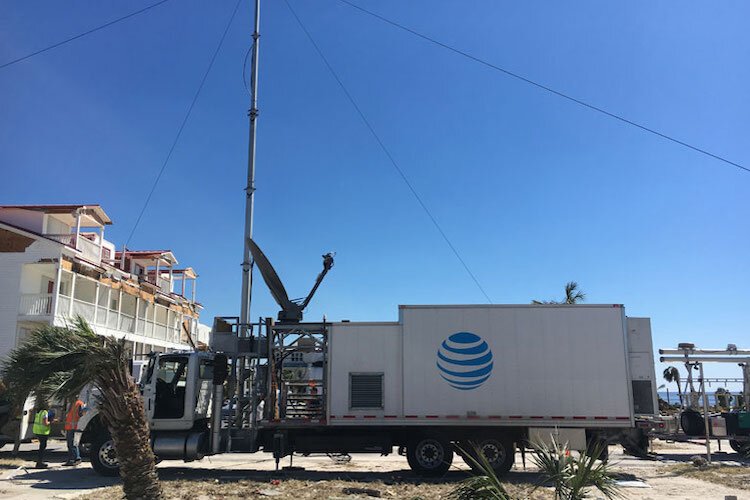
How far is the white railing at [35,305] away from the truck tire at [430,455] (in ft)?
67.2

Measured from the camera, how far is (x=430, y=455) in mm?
13344

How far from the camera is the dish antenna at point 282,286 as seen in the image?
1443cm

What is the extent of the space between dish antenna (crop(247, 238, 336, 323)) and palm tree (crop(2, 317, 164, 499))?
6.42 m

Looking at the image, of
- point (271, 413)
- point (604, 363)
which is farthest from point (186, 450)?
point (604, 363)

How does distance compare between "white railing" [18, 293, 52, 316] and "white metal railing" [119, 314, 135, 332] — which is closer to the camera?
"white railing" [18, 293, 52, 316]

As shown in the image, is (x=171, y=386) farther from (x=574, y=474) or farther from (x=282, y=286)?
(x=574, y=474)

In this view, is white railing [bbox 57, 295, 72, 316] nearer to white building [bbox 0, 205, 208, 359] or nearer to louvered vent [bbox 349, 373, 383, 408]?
white building [bbox 0, 205, 208, 359]

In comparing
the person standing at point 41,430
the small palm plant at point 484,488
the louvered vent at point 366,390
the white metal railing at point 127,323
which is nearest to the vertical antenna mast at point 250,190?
the louvered vent at point 366,390

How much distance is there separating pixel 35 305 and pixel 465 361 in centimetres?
2180

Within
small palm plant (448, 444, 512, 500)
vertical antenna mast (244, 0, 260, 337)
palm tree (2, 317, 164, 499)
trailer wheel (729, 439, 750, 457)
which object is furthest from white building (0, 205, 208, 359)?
trailer wheel (729, 439, 750, 457)

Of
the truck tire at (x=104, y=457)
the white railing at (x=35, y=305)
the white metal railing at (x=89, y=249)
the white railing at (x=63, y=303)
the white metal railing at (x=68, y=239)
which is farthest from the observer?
the white metal railing at (x=89, y=249)

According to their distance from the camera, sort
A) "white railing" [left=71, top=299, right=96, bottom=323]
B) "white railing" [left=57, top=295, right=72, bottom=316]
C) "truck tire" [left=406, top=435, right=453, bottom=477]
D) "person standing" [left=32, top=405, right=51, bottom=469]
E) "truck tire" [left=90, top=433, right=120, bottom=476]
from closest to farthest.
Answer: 1. "truck tire" [left=90, top=433, right=120, bottom=476]
2. "truck tire" [left=406, top=435, right=453, bottom=477]
3. "person standing" [left=32, top=405, right=51, bottom=469]
4. "white railing" [left=57, top=295, right=72, bottom=316]
5. "white railing" [left=71, top=299, right=96, bottom=323]

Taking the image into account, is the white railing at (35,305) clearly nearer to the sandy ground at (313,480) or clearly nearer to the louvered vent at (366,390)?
the sandy ground at (313,480)

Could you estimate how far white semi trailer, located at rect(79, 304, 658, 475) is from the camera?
13.1 metres
